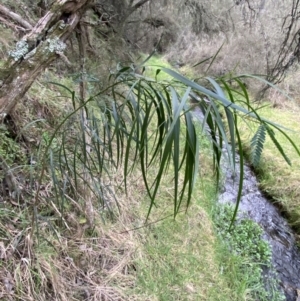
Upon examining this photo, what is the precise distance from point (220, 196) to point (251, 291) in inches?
58.4

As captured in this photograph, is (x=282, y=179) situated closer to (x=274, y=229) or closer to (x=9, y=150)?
(x=274, y=229)

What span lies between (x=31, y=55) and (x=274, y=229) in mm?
3316

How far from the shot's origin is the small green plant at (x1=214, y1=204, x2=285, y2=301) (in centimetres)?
258

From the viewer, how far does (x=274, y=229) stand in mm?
3604

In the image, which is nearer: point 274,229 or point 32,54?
point 32,54

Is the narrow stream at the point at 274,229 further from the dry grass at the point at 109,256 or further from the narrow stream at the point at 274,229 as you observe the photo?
the dry grass at the point at 109,256

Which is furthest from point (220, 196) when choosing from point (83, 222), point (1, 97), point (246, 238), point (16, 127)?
point (1, 97)

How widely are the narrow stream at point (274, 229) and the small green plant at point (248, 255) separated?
128mm

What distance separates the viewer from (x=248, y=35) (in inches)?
322

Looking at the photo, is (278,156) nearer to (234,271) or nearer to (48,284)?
(234,271)

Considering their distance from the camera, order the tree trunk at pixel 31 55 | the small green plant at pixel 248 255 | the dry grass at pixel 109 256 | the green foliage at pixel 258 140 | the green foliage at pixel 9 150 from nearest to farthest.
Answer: the green foliage at pixel 258 140
the tree trunk at pixel 31 55
the dry grass at pixel 109 256
the green foliage at pixel 9 150
the small green plant at pixel 248 255

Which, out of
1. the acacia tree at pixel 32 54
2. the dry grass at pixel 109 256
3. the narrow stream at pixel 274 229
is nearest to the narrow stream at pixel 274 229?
the narrow stream at pixel 274 229

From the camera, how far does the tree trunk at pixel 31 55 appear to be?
4.08 ft

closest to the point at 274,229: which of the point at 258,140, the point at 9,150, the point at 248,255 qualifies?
the point at 248,255
